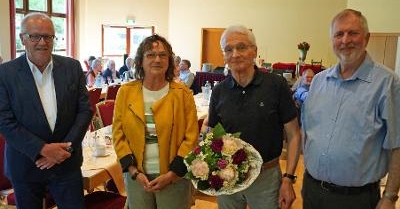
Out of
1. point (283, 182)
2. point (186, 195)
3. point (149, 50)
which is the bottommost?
point (186, 195)

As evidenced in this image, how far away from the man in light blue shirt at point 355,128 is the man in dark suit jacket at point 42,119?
1.36 metres

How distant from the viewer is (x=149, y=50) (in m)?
2.05

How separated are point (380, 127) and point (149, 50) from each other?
119cm

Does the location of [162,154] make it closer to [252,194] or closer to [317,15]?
[252,194]

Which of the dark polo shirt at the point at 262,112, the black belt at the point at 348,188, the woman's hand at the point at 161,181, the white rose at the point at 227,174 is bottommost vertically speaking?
the woman's hand at the point at 161,181

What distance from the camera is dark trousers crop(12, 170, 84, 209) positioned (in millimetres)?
2203

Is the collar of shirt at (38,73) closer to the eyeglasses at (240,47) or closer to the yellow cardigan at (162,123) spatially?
the yellow cardigan at (162,123)

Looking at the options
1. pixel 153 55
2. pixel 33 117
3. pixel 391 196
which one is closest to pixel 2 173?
pixel 33 117

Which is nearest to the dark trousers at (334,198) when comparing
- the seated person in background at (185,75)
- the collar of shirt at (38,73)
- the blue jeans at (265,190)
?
the blue jeans at (265,190)

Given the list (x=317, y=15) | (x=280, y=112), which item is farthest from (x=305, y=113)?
(x=317, y=15)

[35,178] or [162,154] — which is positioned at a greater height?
[162,154]

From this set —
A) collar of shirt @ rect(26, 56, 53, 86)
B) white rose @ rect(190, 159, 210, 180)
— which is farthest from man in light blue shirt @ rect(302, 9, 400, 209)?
collar of shirt @ rect(26, 56, 53, 86)

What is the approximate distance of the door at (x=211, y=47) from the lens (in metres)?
12.5

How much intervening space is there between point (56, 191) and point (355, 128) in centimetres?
168
